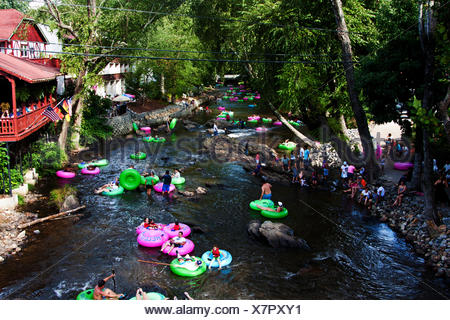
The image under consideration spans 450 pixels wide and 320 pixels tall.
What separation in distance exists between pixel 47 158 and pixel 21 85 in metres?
5.33

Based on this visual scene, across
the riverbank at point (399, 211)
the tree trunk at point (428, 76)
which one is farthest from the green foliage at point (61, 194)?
the tree trunk at point (428, 76)

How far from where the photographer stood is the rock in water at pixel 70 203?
65.2 ft

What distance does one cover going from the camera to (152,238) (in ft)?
54.9

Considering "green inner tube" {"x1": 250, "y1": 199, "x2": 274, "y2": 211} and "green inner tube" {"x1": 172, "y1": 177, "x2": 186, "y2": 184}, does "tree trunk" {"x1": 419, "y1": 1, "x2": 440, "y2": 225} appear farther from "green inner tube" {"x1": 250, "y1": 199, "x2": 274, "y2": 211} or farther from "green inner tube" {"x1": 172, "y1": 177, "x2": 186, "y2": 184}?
"green inner tube" {"x1": 172, "y1": 177, "x2": 186, "y2": 184}

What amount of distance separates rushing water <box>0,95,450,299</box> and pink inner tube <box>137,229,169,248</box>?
0.35 m

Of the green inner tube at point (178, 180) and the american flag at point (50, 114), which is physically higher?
the american flag at point (50, 114)

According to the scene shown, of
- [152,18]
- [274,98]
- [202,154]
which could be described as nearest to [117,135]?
[202,154]

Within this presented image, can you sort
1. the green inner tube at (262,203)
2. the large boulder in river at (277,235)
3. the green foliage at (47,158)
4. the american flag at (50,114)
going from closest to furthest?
the large boulder in river at (277,235) < the green inner tube at (262,203) < the american flag at (50,114) < the green foliage at (47,158)

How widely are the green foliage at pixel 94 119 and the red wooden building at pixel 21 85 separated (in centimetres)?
399

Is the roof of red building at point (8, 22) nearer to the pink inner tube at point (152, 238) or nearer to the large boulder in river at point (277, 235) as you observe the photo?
the pink inner tube at point (152, 238)

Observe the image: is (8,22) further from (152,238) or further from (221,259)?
(221,259)

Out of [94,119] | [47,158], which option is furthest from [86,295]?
[94,119]

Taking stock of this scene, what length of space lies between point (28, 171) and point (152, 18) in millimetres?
14868

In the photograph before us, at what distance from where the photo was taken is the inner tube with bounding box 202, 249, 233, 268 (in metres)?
15.4
